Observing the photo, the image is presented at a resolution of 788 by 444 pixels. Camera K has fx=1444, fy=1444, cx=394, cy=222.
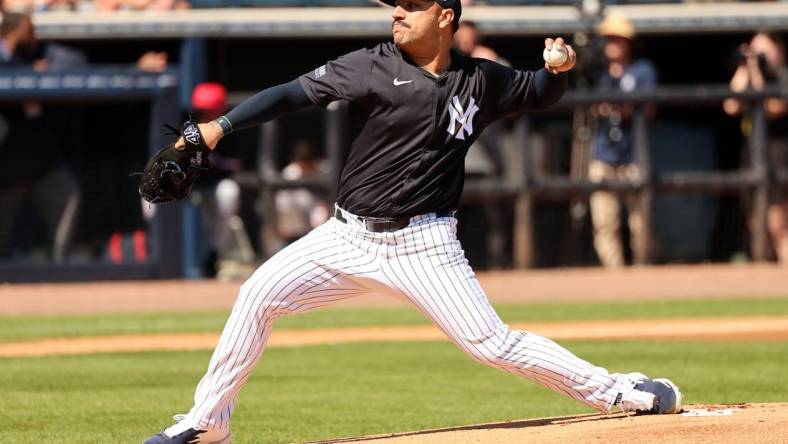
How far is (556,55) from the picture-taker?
16.7 feet

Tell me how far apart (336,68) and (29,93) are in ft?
26.0

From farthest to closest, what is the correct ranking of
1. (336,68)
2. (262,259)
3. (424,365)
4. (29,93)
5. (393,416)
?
(262,259) → (29,93) → (424,365) → (393,416) → (336,68)

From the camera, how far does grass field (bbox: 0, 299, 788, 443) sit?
607 centimetres

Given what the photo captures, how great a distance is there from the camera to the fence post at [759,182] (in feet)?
43.9

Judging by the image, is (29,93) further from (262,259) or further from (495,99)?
(495,99)

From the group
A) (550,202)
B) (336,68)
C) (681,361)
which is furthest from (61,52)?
(336,68)

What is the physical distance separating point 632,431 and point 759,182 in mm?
8833

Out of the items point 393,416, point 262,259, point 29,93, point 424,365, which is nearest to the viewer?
point 393,416

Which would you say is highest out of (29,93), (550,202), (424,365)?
(29,93)

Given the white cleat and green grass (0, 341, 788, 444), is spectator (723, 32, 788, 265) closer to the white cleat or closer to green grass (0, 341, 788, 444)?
green grass (0, 341, 788, 444)

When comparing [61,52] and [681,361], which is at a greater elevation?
[61,52]

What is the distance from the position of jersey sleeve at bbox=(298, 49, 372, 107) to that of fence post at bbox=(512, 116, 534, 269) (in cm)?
831

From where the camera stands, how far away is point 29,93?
40.5 ft

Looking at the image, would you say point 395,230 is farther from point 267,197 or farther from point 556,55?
point 267,197
